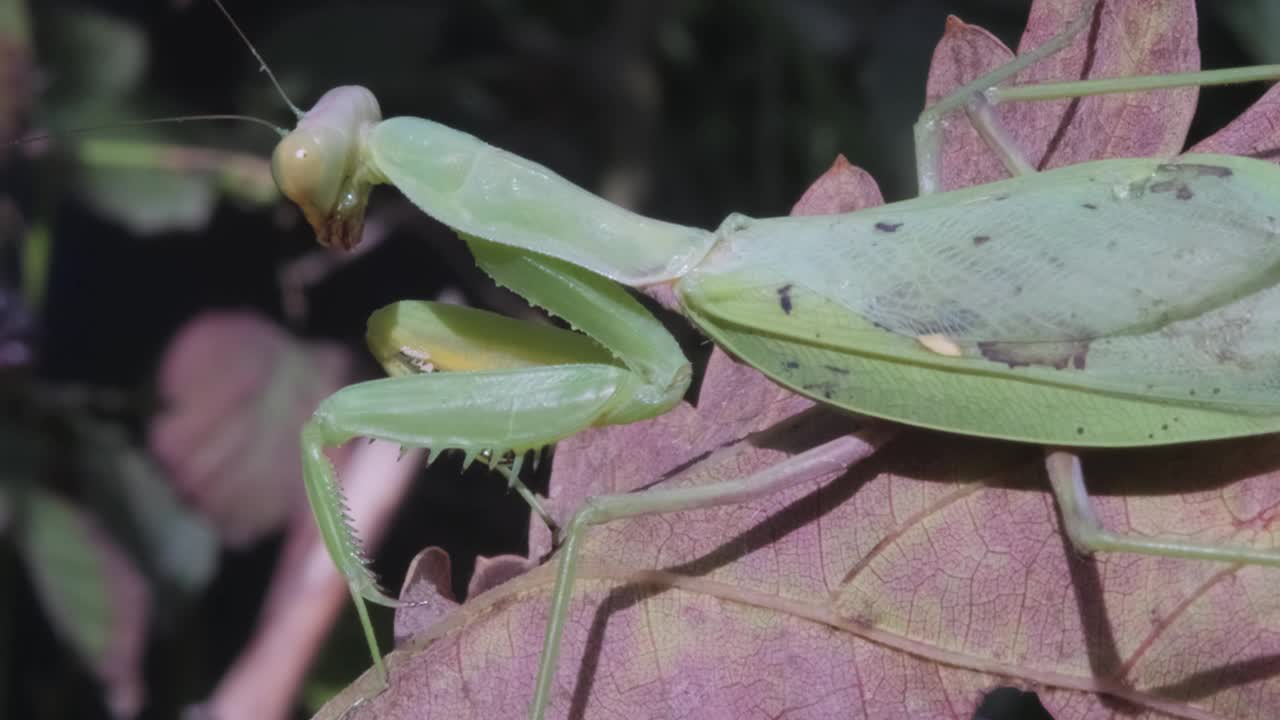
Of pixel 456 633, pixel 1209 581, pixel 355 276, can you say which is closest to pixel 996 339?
pixel 1209 581

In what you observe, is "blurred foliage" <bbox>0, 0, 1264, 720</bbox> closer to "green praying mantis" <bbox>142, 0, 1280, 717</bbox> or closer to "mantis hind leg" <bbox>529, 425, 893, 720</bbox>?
"green praying mantis" <bbox>142, 0, 1280, 717</bbox>

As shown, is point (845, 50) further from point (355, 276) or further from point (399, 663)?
point (399, 663)

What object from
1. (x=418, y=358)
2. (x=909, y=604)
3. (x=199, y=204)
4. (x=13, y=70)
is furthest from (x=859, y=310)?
(x=13, y=70)

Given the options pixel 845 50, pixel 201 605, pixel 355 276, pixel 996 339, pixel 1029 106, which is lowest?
pixel 201 605

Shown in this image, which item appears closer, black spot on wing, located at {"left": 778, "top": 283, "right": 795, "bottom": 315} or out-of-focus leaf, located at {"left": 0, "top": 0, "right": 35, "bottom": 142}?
black spot on wing, located at {"left": 778, "top": 283, "right": 795, "bottom": 315}

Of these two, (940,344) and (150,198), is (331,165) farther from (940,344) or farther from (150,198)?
(150,198)

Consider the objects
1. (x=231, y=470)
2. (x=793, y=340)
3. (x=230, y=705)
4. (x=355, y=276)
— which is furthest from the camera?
(x=355, y=276)

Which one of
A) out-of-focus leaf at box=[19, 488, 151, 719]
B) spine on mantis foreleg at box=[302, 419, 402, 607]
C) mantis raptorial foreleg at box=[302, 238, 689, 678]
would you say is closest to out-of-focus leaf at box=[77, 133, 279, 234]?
out-of-focus leaf at box=[19, 488, 151, 719]
